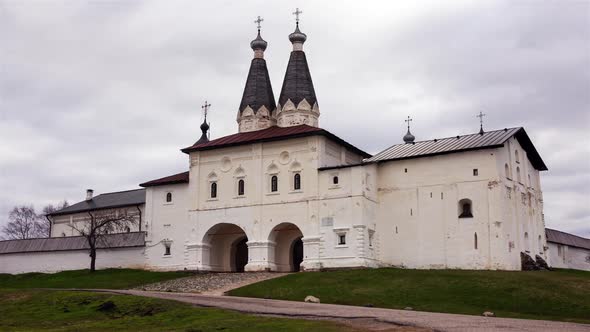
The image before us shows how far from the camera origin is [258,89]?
47.3m

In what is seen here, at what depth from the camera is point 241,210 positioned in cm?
4184

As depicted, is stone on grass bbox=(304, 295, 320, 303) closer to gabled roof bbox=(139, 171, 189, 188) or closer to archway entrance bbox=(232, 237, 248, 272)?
archway entrance bbox=(232, 237, 248, 272)

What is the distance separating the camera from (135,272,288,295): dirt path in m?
33.8

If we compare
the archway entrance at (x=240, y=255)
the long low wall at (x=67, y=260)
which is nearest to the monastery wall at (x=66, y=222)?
the long low wall at (x=67, y=260)

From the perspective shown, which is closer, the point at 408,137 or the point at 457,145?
the point at 457,145

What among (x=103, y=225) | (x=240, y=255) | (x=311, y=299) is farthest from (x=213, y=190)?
(x=311, y=299)

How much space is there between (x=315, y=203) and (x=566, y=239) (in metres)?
20.1

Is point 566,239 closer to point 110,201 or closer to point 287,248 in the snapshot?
point 287,248

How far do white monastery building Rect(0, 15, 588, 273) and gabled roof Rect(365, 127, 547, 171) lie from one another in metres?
0.09

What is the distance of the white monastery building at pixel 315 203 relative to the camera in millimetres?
37500

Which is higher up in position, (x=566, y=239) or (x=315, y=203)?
(x=315, y=203)

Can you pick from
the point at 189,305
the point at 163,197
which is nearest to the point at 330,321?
the point at 189,305

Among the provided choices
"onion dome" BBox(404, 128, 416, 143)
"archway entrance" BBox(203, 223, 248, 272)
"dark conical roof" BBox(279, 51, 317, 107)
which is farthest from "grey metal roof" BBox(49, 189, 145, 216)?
"onion dome" BBox(404, 128, 416, 143)

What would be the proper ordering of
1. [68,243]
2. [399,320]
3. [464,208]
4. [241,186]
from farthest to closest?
[68,243]
[241,186]
[464,208]
[399,320]
